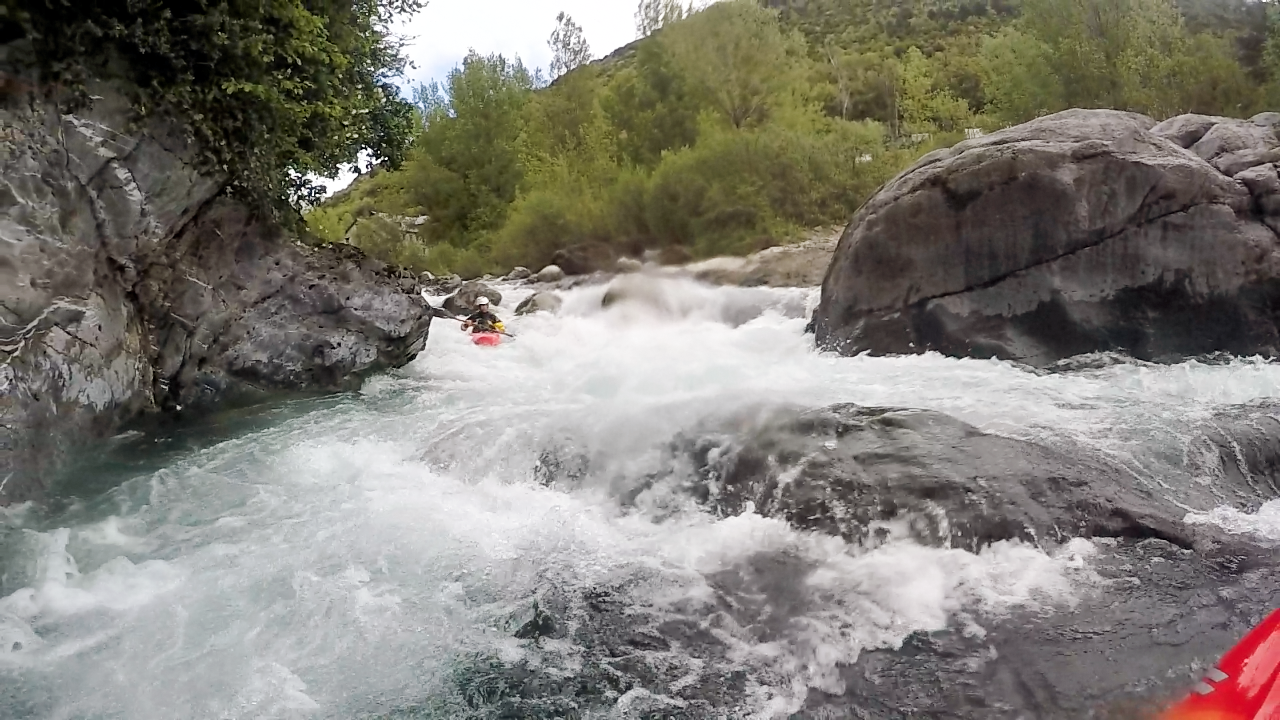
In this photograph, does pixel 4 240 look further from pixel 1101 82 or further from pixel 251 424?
pixel 1101 82

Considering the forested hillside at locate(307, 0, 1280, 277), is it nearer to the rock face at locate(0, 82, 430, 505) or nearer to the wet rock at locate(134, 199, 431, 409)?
the wet rock at locate(134, 199, 431, 409)

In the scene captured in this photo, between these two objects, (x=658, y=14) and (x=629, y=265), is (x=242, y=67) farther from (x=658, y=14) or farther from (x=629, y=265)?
(x=658, y=14)

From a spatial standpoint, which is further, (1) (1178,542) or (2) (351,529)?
(2) (351,529)

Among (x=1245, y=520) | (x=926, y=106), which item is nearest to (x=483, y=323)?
(x=1245, y=520)

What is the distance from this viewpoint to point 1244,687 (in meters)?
2.89

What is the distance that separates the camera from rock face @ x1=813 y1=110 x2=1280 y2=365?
8.67m

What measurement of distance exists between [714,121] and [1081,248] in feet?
51.5

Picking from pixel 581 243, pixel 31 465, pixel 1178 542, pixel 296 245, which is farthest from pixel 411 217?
pixel 1178 542

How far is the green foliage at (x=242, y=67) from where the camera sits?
291 inches

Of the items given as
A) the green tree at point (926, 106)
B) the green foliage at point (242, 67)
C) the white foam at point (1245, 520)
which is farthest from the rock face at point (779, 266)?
the white foam at point (1245, 520)

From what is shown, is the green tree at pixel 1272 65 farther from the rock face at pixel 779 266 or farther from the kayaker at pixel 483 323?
the kayaker at pixel 483 323

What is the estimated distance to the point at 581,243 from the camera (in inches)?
930

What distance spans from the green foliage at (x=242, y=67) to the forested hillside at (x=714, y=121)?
360 centimetres

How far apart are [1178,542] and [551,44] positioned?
101ft
